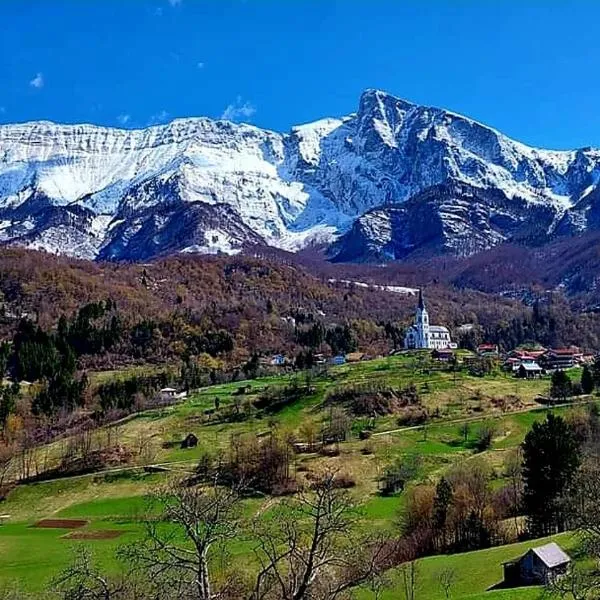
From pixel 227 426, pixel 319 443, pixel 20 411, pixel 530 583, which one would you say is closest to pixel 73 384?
pixel 20 411

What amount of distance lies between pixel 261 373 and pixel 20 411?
43624 millimetres

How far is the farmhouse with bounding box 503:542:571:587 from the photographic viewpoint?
37.9 m

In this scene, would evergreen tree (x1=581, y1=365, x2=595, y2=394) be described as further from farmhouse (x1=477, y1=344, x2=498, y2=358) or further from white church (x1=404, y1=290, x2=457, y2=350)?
white church (x1=404, y1=290, x2=457, y2=350)

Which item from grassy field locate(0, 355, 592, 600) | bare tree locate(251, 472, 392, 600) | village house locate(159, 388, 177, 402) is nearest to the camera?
bare tree locate(251, 472, 392, 600)

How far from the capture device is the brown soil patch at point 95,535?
63.6 metres

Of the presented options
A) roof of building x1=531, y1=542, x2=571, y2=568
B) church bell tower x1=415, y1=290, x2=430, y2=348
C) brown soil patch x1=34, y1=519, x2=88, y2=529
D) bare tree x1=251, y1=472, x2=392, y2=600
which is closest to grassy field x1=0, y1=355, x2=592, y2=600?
brown soil patch x1=34, y1=519, x2=88, y2=529

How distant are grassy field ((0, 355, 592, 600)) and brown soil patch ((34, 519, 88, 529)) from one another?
106 cm

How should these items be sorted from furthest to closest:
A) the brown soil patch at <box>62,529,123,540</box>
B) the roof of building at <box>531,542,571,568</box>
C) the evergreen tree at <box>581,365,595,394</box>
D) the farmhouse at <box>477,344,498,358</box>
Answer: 1. the farmhouse at <box>477,344,498,358</box>
2. the evergreen tree at <box>581,365,595,394</box>
3. the brown soil patch at <box>62,529,123,540</box>
4. the roof of building at <box>531,542,571,568</box>

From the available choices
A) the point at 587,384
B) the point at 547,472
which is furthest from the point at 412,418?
the point at 547,472

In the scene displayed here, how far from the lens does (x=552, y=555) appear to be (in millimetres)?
Answer: 39125

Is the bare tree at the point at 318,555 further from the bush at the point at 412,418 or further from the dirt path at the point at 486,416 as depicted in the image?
the bush at the point at 412,418

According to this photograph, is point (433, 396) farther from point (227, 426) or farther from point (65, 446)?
point (65, 446)

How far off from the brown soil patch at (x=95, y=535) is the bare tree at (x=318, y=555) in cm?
1344

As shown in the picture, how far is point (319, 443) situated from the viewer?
91312mm
